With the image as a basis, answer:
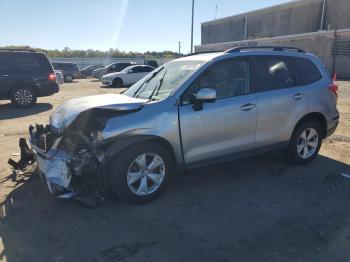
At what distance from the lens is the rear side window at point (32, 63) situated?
12.9 meters

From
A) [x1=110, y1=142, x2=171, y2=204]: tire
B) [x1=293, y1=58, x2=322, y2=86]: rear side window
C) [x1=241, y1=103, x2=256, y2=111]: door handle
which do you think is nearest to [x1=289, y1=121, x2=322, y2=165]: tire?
[x1=293, y1=58, x2=322, y2=86]: rear side window

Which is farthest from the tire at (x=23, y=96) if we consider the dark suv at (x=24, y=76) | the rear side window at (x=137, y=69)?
the rear side window at (x=137, y=69)

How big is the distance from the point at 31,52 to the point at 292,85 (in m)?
10.1

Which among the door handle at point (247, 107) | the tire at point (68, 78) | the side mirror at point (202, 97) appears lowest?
the tire at point (68, 78)

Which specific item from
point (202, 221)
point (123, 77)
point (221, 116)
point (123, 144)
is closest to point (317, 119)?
point (221, 116)

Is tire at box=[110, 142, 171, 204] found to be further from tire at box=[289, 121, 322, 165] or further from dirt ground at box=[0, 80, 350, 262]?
tire at box=[289, 121, 322, 165]

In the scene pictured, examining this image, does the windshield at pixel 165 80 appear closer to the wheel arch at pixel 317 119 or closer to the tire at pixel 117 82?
the wheel arch at pixel 317 119

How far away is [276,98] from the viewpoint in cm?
554

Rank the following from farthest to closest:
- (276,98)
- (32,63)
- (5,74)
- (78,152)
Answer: (32,63), (5,74), (276,98), (78,152)

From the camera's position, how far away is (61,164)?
176 inches

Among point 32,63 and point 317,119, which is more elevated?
point 32,63

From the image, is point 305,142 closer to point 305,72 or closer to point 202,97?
point 305,72

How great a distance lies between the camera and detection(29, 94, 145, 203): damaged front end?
174 inches

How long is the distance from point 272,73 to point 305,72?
2.40 feet
